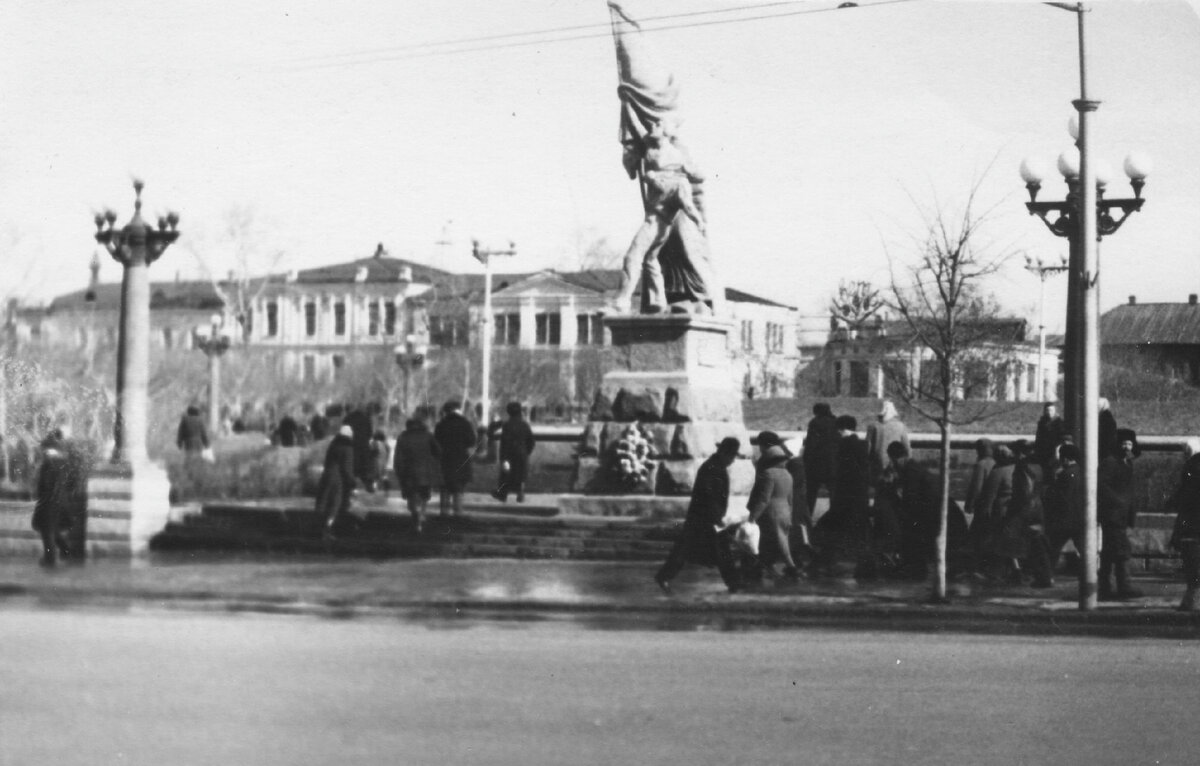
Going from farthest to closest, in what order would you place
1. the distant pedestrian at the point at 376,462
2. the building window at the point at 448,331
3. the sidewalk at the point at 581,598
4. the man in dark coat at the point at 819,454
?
the building window at the point at 448,331 < the distant pedestrian at the point at 376,462 < the man in dark coat at the point at 819,454 < the sidewalk at the point at 581,598

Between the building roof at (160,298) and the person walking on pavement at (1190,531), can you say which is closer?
the building roof at (160,298)

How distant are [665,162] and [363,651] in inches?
425

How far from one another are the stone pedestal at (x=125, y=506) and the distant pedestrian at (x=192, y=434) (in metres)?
0.74

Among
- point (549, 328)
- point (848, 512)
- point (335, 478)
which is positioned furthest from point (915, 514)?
point (549, 328)

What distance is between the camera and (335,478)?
2050cm

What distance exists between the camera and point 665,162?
21.3 metres

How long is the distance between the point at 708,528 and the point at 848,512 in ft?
7.92

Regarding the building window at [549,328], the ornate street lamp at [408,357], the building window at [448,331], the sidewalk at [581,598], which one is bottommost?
the sidewalk at [581,598]

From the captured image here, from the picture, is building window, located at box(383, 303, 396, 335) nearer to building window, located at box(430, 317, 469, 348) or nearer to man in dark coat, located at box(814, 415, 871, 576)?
building window, located at box(430, 317, 469, 348)

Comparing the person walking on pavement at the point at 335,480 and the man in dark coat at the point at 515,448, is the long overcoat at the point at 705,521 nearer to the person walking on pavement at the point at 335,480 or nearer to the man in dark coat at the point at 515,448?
the person walking on pavement at the point at 335,480

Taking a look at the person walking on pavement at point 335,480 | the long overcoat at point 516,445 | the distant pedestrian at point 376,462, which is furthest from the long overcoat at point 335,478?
the long overcoat at point 516,445

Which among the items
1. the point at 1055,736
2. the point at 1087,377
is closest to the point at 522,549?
the point at 1087,377

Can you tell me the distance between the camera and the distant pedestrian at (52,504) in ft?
54.9

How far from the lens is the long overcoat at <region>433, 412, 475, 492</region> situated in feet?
71.4
